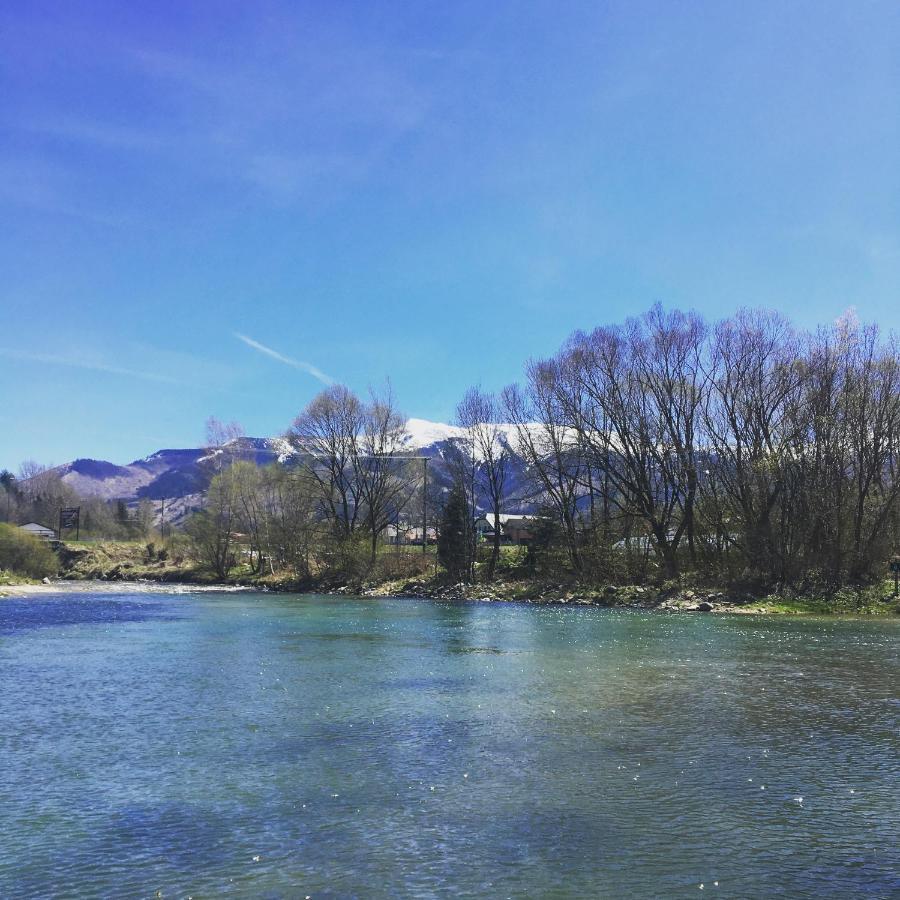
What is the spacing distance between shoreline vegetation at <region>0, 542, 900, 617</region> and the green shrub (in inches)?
54.1

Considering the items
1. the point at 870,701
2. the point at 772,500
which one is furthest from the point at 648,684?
the point at 772,500

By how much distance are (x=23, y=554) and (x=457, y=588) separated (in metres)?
40.1

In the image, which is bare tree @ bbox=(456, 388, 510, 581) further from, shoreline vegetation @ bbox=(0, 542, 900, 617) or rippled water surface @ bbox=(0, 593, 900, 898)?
rippled water surface @ bbox=(0, 593, 900, 898)

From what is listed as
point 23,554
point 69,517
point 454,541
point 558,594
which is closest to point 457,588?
point 454,541

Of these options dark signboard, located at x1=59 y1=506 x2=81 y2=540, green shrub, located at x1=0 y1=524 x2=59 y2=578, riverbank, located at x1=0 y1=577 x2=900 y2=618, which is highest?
dark signboard, located at x1=59 y1=506 x2=81 y2=540

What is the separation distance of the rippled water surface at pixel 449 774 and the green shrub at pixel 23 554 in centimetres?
5045

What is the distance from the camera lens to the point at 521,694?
1861 centimetres

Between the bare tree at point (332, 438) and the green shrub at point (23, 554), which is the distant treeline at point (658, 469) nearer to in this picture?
the bare tree at point (332, 438)

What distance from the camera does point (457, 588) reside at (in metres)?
58.3

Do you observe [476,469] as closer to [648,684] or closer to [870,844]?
[648,684]

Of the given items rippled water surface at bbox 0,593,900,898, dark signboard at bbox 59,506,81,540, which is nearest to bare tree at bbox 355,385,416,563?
rippled water surface at bbox 0,593,900,898

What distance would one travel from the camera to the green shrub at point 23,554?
69.9m

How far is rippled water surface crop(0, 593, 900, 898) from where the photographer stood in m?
8.35

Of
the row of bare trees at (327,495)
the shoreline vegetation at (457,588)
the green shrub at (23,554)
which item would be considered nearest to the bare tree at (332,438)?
the row of bare trees at (327,495)
